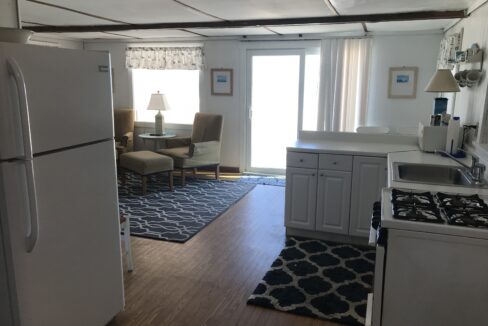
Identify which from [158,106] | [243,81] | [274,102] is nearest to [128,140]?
[158,106]

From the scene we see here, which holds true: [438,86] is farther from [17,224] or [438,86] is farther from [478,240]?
[17,224]

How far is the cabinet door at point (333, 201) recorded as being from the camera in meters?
3.44

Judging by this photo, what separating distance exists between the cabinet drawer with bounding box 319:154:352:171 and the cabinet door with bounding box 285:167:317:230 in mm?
110

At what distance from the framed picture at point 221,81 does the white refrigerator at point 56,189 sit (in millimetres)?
4193

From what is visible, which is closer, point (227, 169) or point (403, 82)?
point (403, 82)

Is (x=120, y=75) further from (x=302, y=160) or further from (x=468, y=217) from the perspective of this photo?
(x=468, y=217)

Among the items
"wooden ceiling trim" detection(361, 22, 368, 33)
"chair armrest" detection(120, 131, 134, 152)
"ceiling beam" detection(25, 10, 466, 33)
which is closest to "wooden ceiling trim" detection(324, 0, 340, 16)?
"ceiling beam" detection(25, 10, 466, 33)

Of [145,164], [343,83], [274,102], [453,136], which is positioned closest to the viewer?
[453,136]

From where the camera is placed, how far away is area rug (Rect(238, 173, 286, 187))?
5730 mm

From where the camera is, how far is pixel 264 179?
5.96 meters

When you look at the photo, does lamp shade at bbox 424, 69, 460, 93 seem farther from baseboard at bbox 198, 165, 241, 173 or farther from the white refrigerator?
baseboard at bbox 198, 165, 241, 173

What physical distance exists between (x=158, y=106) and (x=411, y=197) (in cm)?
468

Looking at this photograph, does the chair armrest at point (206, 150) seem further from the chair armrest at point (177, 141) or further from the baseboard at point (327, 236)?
the baseboard at point (327, 236)

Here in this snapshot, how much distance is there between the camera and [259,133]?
20.6 feet
